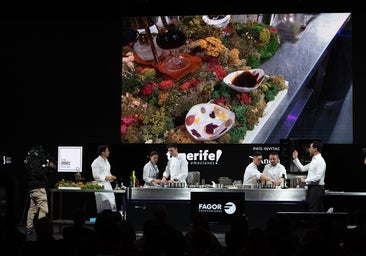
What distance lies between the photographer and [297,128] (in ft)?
48.9

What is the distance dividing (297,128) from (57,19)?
564 centimetres

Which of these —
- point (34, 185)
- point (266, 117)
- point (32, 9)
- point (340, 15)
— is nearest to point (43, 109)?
point (32, 9)

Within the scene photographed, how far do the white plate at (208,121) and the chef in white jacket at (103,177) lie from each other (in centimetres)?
199

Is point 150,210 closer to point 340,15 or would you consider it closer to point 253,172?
point 253,172

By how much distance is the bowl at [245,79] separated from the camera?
15.1 metres

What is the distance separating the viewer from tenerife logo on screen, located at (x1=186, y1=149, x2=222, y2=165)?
15078 millimetres

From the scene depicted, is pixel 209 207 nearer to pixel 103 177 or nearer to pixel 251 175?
pixel 251 175

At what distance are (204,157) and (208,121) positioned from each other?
750 mm

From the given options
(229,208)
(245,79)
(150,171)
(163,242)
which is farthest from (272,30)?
(163,242)

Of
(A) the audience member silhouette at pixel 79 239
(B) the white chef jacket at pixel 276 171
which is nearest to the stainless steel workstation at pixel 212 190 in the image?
(B) the white chef jacket at pixel 276 171

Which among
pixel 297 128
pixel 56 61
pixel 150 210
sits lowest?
pixel 150 210

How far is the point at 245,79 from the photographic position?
49.8 feet

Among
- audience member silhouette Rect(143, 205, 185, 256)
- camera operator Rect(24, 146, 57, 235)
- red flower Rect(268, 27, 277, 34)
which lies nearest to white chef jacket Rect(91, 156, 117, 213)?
camera operator Rect(24, 146, 57, 235)

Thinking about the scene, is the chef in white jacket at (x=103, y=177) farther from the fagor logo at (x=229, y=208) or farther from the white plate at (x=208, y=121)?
the fagor logo at (x=229, y=208)
